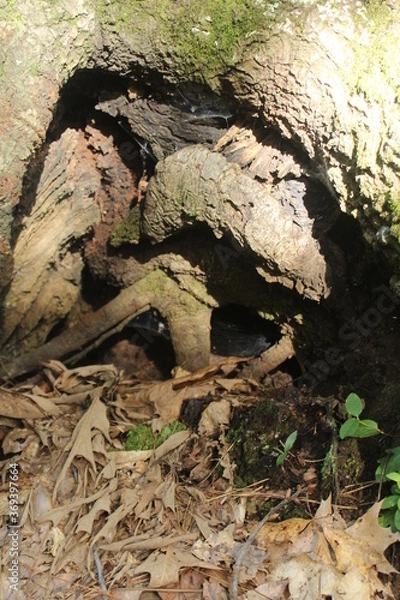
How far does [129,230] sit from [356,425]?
1786mm

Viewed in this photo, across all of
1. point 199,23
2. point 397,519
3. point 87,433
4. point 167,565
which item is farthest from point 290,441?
point 199,23

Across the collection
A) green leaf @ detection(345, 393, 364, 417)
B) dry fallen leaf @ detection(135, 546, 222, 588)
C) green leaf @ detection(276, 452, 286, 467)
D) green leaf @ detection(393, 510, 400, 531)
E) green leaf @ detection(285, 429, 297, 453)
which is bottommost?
dry fallen leaf @ detection(135, 546, 222, 588)

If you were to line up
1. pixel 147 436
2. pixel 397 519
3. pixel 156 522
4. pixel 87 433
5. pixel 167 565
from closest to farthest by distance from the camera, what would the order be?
1. pixel 397 519
2. pixel 167 565
3. pixel 156 522
4. pixel 87 433
5. pixel 147 436

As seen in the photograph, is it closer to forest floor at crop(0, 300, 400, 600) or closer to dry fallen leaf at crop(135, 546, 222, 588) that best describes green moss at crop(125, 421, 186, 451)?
forest floor at crop(0, 300, 400, 600)

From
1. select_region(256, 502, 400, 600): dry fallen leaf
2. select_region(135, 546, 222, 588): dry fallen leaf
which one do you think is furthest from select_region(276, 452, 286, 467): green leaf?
select_region(135, 546, 222, 588): dry fallen leaf

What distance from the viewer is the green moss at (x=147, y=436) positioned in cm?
252

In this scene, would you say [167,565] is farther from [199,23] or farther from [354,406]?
[199,23]

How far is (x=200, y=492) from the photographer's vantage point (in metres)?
2.15

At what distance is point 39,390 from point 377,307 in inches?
72.5

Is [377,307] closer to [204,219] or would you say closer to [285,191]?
[285,191]

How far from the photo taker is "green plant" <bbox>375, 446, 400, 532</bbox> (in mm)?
1705

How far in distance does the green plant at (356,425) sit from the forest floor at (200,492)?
0.13m

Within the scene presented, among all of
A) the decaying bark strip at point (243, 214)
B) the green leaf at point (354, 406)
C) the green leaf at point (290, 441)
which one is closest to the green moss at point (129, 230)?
the decaying bark strip at point (243, 214)

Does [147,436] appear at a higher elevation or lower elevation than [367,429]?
lower
